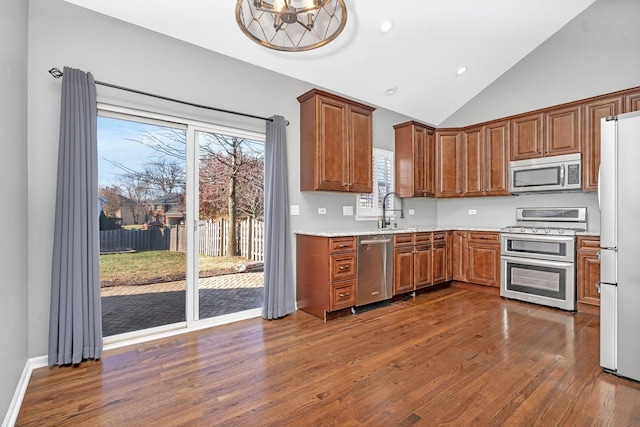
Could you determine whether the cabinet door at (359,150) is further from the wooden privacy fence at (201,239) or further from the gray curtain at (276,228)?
the wooden privacy fence at (201,239)

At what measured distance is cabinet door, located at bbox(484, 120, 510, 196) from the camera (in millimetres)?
4645

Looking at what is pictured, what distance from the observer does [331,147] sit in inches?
148

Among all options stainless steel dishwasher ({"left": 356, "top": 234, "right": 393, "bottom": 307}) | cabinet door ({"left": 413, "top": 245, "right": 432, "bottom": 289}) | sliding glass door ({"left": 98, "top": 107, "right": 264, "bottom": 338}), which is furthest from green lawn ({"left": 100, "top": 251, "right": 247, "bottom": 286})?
cabinet door ({"left": 413, "top": 245, "right": 432, "bottom": 289})

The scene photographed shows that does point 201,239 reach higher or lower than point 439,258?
higher

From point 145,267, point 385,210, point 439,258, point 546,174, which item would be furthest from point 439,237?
point 145,267

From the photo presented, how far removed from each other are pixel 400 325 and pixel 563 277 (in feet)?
7.12

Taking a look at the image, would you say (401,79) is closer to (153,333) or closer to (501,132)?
(501,132)

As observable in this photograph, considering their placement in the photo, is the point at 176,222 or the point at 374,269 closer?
the point at 176,222

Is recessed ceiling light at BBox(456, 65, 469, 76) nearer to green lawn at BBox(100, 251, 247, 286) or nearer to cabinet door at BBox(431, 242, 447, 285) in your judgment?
cabinet door at BBox(431, 242, 447, 285)

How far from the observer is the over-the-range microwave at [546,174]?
4.02 meters

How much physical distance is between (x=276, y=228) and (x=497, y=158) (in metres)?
3.50

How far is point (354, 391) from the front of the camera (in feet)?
6.71

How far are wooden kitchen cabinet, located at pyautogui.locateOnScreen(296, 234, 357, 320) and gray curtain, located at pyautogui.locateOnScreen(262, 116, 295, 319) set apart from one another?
0.21 meters

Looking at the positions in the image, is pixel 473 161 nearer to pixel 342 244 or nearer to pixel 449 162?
pixel 449 162
